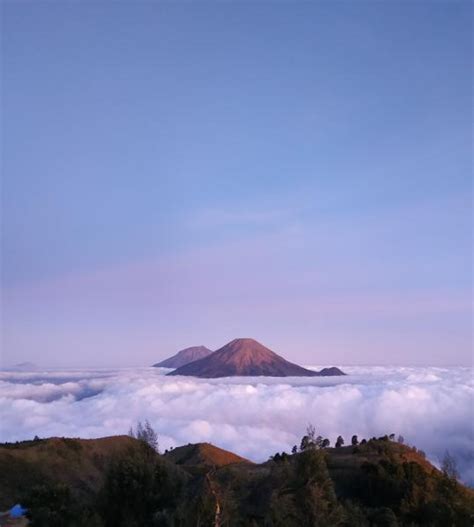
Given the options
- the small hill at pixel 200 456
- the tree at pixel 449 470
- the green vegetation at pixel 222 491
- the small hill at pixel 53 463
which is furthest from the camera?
the small hill at pixel 200 456

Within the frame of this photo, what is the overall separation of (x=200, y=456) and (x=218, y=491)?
246 ft

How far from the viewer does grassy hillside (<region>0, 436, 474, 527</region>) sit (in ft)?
121

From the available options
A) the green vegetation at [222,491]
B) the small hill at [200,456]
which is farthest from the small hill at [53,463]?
the small hill at [200,456]

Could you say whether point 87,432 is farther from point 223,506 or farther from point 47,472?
point 223,506

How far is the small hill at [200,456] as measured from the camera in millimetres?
100625

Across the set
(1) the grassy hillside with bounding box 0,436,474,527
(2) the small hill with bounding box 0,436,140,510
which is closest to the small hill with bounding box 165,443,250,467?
(1) the grassy hillside with bounding box 0,436,474,527

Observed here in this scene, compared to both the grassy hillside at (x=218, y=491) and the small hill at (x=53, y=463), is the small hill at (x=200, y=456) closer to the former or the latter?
the grassy hillside at (x=218, y=491)

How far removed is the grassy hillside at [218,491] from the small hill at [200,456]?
16.1 m

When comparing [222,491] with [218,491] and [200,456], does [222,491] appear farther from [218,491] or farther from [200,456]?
[200,456]

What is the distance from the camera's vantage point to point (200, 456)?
10212 centimetres

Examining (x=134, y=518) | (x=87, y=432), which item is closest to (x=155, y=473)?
(x=134, y=518)

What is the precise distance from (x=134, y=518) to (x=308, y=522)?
13.8 metres

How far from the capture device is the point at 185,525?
29.5 metres

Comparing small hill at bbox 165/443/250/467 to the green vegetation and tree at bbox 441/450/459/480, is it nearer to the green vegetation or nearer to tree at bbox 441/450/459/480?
the green vegetation
